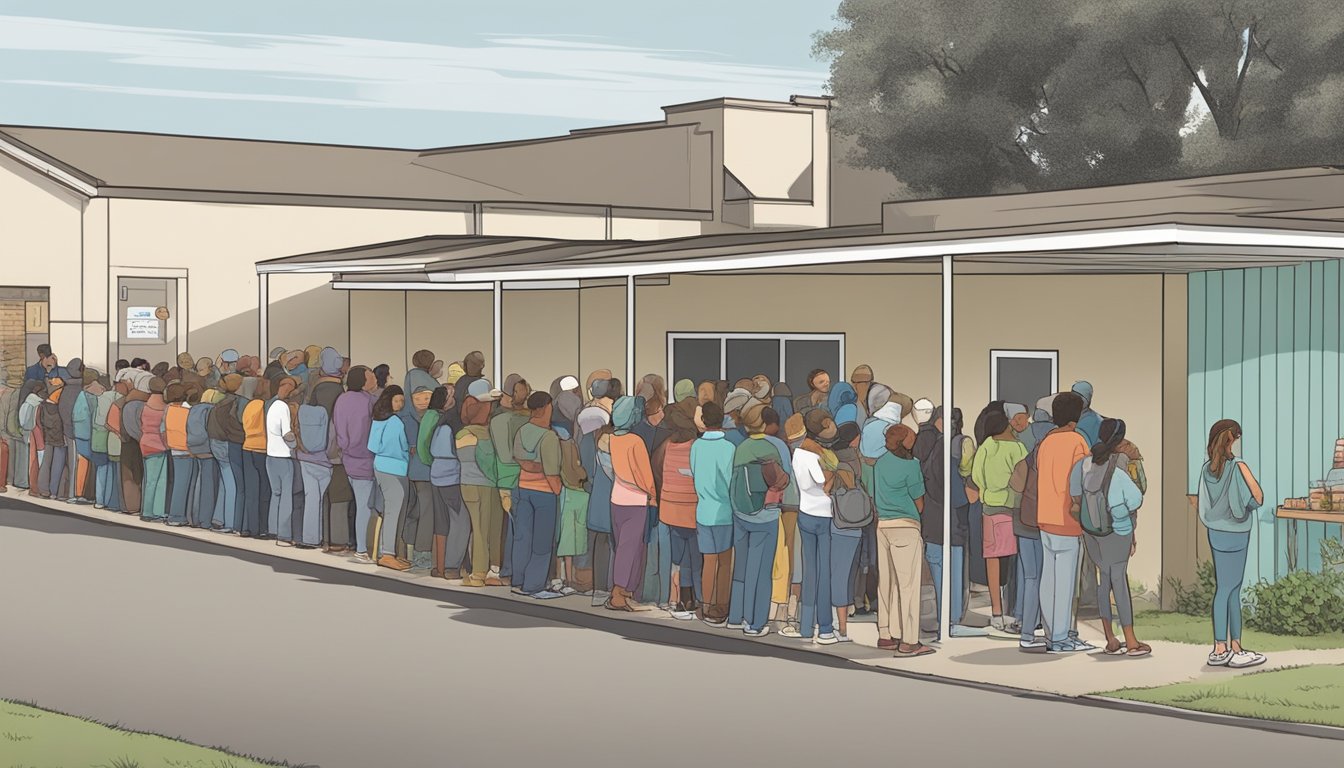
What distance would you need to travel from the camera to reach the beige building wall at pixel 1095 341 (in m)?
Answer: 16.2

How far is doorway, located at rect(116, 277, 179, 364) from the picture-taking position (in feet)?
101

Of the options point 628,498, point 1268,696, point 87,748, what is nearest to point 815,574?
point 628,498

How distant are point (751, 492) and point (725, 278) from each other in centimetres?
750

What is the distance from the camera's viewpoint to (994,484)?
13.5 metres

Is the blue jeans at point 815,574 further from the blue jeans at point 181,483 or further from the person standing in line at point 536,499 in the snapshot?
the blue jeans at point 181,483

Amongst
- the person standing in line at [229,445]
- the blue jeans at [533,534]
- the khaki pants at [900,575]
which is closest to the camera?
the khaki pants at [900,575]

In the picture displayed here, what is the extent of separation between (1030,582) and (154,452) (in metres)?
11.1

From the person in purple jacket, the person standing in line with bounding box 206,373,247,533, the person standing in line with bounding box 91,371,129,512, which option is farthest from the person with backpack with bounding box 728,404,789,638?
the person standing in line with bounding box 91,371,129,512

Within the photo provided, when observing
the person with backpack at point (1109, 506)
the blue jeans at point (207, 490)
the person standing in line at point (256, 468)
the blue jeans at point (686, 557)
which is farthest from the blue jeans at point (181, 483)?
the person with backpack at point (1109, 506)

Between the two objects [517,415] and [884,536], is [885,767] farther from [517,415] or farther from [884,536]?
[517,415]

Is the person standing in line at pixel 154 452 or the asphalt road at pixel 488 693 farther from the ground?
the person standing in line at pixel 154 452

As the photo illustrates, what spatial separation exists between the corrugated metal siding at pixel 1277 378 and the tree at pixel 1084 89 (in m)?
30.6

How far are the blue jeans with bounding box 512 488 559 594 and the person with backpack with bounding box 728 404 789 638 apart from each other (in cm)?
200

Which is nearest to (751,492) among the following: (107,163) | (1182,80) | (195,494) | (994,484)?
(994,484)
